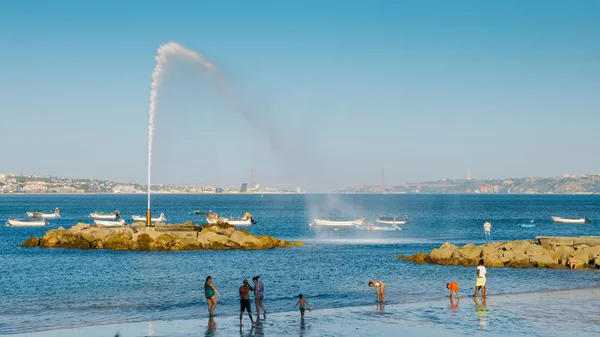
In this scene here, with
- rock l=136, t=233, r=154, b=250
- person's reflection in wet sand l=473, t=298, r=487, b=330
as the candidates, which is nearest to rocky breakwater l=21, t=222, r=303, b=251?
rock l=136, t=233, r=154, b=250

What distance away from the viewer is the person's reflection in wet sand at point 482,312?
31828mm

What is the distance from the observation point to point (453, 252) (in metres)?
64.1

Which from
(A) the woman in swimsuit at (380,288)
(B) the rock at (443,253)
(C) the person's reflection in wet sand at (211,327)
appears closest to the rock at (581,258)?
(B) the rock at (443,253)

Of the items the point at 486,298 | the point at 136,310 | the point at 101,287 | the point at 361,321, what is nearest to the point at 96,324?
the point at 136,310

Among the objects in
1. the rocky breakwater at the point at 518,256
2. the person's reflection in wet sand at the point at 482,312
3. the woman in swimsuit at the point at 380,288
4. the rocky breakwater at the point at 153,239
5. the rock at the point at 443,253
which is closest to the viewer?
the person's reflection in wet sand at the point at 482,312

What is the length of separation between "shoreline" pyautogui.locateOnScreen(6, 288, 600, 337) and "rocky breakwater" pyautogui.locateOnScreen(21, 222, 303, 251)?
43.2 metres

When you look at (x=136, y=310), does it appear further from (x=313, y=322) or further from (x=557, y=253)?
(x=557, y=253)

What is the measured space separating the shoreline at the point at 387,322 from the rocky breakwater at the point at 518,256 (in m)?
20.7

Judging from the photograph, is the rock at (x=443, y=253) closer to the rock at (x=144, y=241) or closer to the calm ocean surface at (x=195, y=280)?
the calm ocean surface at (x=195, y=280)

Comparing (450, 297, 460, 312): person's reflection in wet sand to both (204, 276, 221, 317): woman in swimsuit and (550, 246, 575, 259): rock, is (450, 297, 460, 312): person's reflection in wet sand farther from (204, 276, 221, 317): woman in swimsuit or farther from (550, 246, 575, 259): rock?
(550, 246, 575, 259): rock

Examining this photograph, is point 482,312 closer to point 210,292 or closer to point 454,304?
→ point 454,304

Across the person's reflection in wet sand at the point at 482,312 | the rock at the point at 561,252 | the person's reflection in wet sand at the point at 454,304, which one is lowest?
the person's reflection in wet sand at the point at 454,304

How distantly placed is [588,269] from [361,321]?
1231 inches

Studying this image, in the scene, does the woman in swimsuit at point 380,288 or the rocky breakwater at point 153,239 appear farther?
the rocky breakwater at point 153,239
